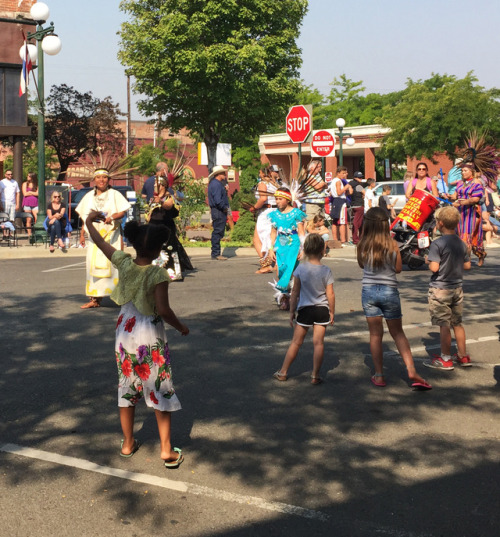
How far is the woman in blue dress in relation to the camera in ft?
34.1

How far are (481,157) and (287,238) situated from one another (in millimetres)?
6723

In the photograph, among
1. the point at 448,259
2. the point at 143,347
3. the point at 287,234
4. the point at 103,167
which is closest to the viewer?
the point at 143,347

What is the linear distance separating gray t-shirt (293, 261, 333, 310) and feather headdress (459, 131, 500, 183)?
8998 millimetres

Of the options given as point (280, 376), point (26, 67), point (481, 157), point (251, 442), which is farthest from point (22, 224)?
point (251, 442)

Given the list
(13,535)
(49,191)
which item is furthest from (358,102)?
(13,535)

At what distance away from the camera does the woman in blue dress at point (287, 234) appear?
34.1 feet

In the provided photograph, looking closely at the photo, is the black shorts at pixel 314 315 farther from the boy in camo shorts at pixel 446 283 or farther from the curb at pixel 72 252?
Result: the curb at pixel 72 252

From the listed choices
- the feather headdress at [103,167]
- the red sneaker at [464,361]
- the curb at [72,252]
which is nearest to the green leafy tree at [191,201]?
the curb at [72,252]

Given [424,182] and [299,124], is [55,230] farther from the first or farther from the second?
[424,182]

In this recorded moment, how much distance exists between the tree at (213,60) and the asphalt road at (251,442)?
3482cm

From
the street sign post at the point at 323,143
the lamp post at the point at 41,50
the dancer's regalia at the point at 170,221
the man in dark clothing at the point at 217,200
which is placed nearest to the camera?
the dancer's regalia at the point at 170,221

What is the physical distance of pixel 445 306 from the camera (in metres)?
7.71

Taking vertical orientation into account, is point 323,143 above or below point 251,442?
above

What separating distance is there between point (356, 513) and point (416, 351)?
14.1 feet
